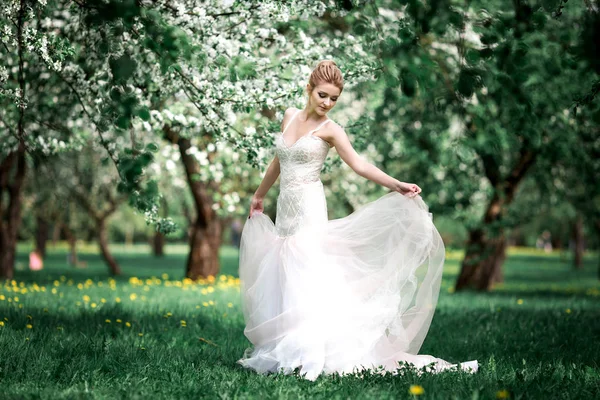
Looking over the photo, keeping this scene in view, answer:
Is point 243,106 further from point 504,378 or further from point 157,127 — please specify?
point 504,378

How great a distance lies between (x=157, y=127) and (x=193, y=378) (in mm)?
3447

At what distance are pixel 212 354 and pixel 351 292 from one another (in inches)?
60.0

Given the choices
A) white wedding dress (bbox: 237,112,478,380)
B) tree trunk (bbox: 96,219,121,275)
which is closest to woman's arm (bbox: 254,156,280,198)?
white wedding dress (bbox: 237,112,478,380)

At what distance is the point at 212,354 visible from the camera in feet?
19.2

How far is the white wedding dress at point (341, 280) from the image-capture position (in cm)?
512

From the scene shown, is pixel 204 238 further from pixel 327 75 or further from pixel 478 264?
pixel 327 75

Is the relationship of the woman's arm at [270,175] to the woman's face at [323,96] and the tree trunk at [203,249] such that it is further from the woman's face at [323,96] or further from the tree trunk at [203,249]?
the tree trunk at [203,249]

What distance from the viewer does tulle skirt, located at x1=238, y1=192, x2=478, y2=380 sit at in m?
5.10

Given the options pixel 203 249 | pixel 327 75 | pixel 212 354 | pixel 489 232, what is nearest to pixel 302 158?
pixel 327 75

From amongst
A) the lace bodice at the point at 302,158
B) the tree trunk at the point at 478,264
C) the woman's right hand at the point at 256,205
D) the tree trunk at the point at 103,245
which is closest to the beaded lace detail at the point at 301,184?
the lace bodice at the point at 302,158

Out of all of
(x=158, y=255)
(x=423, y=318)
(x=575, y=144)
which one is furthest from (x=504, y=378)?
(x=158, y=255)

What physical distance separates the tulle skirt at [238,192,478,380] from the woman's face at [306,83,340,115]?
0.97 metres

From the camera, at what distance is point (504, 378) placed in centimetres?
474

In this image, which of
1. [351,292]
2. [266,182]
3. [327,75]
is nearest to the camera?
[327,75]
